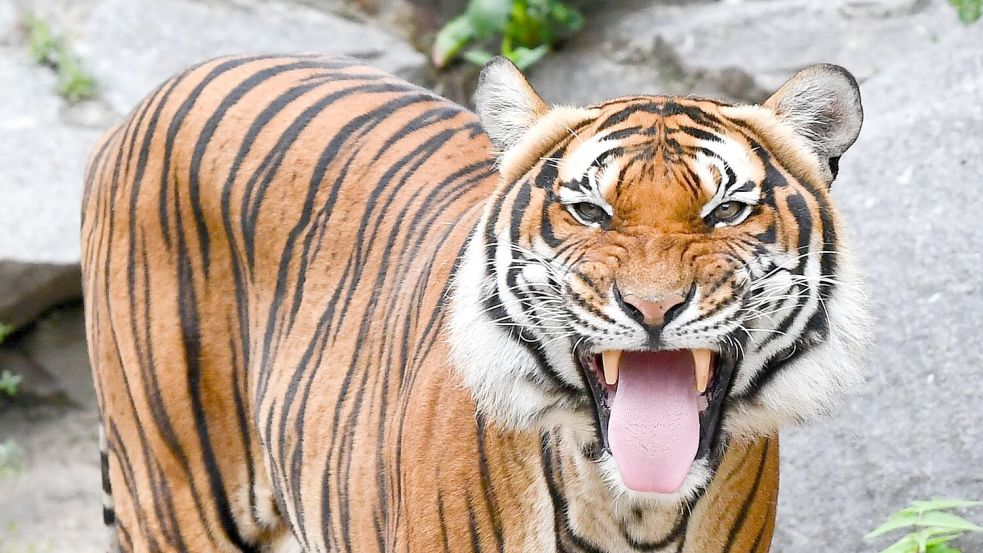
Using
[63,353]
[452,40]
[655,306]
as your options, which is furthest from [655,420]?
[452,40]

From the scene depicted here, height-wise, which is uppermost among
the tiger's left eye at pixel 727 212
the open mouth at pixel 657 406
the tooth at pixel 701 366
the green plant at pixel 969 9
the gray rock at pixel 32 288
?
the green plant at pixel 969 9

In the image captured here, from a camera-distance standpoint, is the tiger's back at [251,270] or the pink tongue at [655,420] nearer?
the pink tongue at [655,420]

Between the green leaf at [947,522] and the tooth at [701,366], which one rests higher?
the tooth at [701,366]

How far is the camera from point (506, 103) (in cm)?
221

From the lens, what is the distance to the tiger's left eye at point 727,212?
1.85 metres

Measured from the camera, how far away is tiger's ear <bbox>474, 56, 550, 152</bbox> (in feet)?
7.16

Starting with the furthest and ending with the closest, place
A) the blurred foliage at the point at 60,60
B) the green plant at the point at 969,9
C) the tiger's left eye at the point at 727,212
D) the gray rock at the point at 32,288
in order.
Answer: the blurred foliage at the point at 60,60
the gray rock at the point at 32,288
the green plant at the point at 969,9
the tiger's left eye at the point at 727,212

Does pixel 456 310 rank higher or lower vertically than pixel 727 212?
lower

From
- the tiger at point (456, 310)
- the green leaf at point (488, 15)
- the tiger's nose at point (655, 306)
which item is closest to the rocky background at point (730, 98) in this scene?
the green leaf at point (488, 15)

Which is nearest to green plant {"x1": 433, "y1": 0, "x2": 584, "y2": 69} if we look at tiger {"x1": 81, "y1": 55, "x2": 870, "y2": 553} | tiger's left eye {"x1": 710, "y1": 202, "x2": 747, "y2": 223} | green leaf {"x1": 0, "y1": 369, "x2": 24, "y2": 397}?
green leaf {"x1": 0, "y1": 369, "x2": 24, "y2": 397}

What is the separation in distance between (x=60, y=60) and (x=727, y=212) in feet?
15.6

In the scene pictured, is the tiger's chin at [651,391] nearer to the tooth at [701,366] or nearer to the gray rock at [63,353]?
the tooth at [701,366]

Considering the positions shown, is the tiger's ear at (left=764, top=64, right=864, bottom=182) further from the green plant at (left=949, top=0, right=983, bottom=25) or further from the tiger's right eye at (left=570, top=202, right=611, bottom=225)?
Result: the green plant at (left=949, top=0, right=983, bottom=25)

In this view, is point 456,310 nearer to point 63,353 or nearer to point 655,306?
point 655,306
